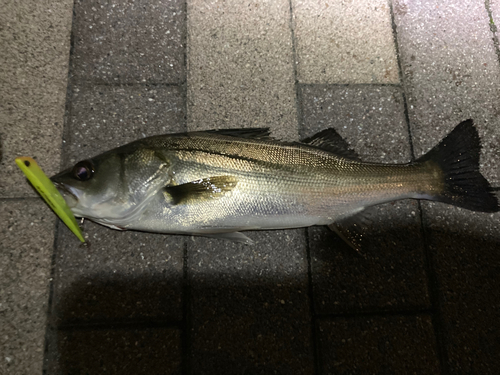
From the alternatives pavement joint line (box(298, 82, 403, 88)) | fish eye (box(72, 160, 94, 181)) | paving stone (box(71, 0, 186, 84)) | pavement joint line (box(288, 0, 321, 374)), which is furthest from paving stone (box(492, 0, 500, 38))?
fish eye (box(72, 160, 94, 181))

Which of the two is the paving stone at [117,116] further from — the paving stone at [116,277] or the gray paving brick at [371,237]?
the gray paving brick at [371,237]

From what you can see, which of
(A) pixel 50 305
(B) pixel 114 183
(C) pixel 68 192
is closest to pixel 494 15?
(B) pixel 114 183

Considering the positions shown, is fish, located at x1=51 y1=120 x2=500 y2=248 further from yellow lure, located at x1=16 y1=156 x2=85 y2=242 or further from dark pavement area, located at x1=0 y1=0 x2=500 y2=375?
dark pavement area, located at x1=0 y1=0 x2=500 y2=375

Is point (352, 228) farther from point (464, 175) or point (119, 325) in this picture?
point (119, 325)

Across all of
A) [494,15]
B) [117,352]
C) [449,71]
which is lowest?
[117,352]

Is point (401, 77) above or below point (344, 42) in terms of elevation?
below

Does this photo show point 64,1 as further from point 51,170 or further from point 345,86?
point 345,86

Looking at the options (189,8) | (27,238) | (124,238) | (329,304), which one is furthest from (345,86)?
(27,238)
